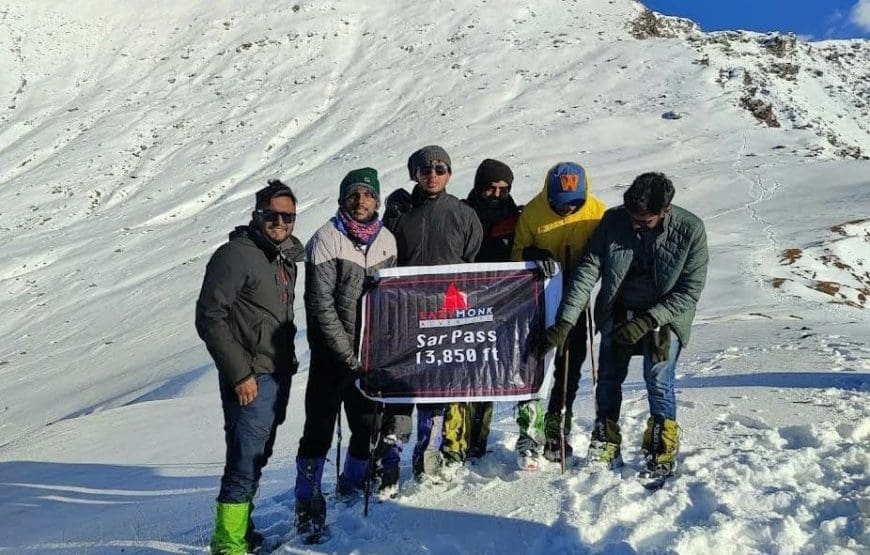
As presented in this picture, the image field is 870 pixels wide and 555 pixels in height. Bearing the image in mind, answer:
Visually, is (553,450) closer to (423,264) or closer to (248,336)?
(423,264)

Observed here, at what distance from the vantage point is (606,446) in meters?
4.49

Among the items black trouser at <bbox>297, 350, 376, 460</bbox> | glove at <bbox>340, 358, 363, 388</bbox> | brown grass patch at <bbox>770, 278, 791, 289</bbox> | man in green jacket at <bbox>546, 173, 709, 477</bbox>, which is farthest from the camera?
brown grass patch at <bbox>770, 278, 791, 289</bbox>

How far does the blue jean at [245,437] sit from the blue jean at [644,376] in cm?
216

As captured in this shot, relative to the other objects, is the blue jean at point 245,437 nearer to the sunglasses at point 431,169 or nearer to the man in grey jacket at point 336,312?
the man in grey jacket at point 336,312

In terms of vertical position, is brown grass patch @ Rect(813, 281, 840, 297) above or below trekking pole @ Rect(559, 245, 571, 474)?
below

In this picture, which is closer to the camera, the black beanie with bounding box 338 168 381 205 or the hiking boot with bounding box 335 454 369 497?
the black beanie with bounding box 338 168 381 205

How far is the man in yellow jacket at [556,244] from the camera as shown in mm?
4344

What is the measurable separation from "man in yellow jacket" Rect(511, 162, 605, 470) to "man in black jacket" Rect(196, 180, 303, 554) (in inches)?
64.0

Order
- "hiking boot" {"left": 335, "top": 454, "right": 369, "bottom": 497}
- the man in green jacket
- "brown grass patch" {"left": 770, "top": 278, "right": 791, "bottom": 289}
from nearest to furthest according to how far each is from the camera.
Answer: the man in green jacket, "hiking boot" {"left": 335, "top": 454, "right": 369, "bottom": 497}, "brown grass patch" {"left": 770, "top": 278, "right": 791, "bottom": 289}

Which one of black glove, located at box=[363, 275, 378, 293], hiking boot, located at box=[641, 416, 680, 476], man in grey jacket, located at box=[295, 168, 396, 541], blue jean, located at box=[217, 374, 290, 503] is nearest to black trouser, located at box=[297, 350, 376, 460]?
man in grey jacket, located at box=[295, 168, 396, 541]

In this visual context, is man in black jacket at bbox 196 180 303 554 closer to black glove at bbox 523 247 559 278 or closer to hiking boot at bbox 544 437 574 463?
black glove at bbox 523 247 559 278

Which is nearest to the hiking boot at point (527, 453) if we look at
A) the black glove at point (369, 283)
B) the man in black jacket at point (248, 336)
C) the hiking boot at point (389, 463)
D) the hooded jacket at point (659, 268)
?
the hiking boot at point (389, 463)

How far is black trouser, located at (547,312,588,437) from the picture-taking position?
181 inches

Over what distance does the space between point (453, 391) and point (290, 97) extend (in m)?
32.5
